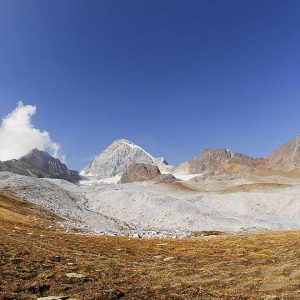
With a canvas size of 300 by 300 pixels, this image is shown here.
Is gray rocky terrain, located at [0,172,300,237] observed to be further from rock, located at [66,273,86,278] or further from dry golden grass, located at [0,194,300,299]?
rock, located at [66,273,86,278]

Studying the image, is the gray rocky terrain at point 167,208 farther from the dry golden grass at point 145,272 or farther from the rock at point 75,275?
the rock at point 75,275

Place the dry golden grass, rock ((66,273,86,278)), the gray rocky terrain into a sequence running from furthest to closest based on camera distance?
the gray rocky terrain
rock ((66,273,86,278))
the dry golden grass

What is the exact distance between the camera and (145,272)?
2362cm

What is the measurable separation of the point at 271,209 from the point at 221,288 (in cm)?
9076

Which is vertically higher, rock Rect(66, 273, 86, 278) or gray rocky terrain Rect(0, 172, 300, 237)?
gray rocky terrain Rect(0, 172, 300, 237)

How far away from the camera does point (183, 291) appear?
58.9 feet

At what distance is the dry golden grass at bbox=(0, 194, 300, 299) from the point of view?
17594 millimetres

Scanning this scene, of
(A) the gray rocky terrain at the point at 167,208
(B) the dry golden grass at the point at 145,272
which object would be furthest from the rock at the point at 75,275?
(A) the gray rocky terrain at the point at 167,208

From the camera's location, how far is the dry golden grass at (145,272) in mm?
17594

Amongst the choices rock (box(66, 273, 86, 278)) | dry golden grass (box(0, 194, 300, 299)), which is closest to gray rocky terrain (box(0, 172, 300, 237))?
dry golden grass (box(0, 194, 300, 299))

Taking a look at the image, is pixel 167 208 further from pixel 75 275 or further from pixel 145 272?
pixel 75 275

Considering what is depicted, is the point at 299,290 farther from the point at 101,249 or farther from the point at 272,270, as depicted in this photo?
the point at 101,249

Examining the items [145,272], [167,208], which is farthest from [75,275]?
[167,208]

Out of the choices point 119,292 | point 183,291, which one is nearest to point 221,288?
point 183,291
